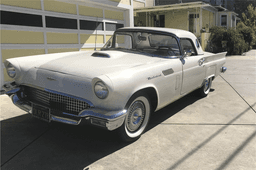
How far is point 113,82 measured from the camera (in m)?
2.69

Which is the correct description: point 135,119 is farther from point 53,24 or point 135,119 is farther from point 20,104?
point 53,24

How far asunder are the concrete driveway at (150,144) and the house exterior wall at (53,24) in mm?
2525

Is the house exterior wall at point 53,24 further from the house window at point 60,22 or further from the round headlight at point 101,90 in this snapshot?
the round headlight at point 101,90

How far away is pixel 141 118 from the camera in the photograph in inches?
132

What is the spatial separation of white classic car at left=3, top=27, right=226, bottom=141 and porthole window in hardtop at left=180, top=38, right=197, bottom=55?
0.14 feet

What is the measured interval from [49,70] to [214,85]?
5048mm

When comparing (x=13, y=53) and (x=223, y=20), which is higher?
(x=223, y=20)

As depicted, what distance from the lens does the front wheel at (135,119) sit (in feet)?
9.98

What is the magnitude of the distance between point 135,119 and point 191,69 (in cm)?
166

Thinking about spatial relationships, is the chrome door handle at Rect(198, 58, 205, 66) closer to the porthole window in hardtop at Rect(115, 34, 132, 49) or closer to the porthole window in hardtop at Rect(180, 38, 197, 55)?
the porthole window in hardtop at Rect(180, 38, 197, 55)

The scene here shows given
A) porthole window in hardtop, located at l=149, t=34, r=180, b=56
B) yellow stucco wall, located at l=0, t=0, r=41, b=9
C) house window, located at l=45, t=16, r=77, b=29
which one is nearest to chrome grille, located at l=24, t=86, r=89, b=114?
porthole window in hardtop, located at l=149, t=34, r=180, b=56

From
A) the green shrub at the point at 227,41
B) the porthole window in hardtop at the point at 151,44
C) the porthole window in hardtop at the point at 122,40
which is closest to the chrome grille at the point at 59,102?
the porthole window in hardtop at the point at 151,44

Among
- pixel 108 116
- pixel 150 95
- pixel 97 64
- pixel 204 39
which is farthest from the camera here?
pixel 204 39

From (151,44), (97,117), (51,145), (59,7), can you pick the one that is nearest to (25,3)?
(59,7)
